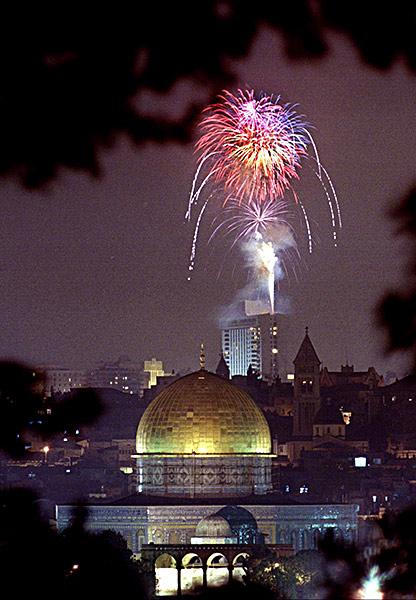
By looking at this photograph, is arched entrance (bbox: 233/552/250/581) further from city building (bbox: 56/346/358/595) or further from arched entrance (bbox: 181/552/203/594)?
city building (bbox: 56/346/358/595)

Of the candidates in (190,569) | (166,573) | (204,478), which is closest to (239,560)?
(190,569)

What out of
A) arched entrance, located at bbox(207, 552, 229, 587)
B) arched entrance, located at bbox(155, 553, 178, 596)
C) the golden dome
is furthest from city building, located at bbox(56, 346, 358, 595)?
arched entrance, located at bbox(207, 552, 229, 587)

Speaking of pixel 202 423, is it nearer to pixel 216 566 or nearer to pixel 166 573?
pixel 166 573

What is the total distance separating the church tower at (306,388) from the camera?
156 metres

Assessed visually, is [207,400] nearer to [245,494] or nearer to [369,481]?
[245,494]

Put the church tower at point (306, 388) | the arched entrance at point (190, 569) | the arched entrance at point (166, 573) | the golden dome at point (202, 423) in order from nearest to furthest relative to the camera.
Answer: the arched entrance at point (190, 569), the arched entrance at point (166, 573), the golden dome at point (202, 423), the church tower at point (306, 388)

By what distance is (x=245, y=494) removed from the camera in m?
89.4

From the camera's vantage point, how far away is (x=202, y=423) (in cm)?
8825

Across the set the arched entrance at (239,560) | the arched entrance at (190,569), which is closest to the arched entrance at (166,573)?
the arched entrance at (190,569)

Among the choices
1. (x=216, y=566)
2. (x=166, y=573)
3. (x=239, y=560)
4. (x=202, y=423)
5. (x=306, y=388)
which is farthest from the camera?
(x=306, y=388)

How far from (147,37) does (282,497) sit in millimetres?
79667

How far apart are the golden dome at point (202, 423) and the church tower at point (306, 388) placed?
6586 centimetres

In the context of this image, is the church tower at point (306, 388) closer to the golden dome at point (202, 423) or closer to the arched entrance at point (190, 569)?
the golden dome at point (202, 423)

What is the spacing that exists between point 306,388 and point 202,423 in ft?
231
